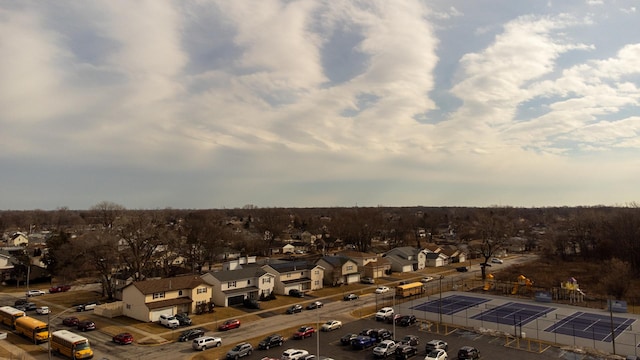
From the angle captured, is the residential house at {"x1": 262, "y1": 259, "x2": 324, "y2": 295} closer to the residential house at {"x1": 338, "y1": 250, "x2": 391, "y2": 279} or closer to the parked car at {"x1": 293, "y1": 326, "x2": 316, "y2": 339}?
the residential house at {"x1": 338, "y1": 250, "x2": 391, "y2": 279}

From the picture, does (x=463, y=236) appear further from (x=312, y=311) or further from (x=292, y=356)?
(x=292, y=356)

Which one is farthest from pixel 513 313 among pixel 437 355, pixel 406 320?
pixel 437 355

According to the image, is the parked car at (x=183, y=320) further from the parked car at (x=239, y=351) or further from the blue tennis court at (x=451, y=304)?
the blue tennis court at (x=451, y=304)

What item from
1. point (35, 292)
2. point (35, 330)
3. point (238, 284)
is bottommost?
point (35, 292)

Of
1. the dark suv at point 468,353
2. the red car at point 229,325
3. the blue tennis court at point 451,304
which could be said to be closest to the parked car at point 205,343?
the red car at point 229,325

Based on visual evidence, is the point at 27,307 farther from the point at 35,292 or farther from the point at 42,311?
the point at 35,292

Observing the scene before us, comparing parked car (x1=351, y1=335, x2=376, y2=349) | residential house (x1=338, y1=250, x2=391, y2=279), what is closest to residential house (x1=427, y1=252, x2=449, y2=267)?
residential house (x1=338, y1=250, x2=391, y2=279)
